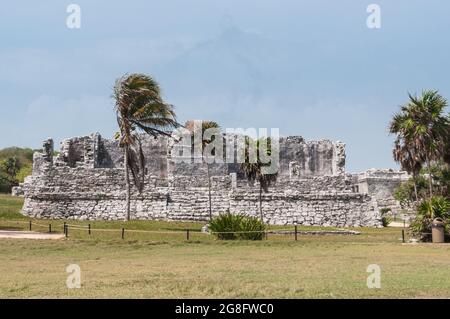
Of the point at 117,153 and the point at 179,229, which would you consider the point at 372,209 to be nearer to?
the point at 179,229

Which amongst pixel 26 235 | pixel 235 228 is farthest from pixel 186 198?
pixel 26 235

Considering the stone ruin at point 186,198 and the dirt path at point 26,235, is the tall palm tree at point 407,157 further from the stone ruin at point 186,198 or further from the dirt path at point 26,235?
the dirt path at point 26,235

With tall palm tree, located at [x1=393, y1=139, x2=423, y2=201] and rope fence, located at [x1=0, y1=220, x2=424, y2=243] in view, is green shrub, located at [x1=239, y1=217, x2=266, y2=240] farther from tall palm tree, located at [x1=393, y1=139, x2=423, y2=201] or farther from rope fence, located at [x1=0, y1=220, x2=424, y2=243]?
tall palm tree, located at [x1=393, y1=139, x2=423, y2=201]

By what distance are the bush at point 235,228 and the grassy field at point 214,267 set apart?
0.62 meters

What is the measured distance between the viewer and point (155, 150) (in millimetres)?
54781

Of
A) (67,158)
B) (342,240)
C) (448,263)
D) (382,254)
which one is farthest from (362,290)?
(67,158)

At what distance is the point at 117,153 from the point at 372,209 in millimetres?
23571

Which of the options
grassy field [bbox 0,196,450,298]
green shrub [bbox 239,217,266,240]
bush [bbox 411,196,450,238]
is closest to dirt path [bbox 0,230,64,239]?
grassy field [bbox 0,196,450,298]

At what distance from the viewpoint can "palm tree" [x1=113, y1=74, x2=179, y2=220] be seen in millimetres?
34062

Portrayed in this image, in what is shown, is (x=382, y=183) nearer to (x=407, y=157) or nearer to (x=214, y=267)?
(x=407, y=157)

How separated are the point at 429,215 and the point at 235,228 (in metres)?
7.96

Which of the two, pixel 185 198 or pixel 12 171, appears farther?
pixel 12 171

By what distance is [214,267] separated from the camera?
623 inches

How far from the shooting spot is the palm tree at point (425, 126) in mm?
32875
